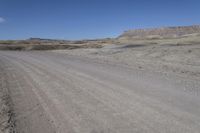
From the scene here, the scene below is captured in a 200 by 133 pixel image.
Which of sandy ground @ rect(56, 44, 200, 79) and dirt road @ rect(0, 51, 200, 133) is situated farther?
sandy ground @ rect(56, 44, 200, 79)

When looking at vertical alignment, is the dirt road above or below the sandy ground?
above

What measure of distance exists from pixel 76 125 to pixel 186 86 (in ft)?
17.1

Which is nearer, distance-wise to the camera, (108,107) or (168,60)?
(108,107)

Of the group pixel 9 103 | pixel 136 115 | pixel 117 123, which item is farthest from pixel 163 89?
pixel 9 103

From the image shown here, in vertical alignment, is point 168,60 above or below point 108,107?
below

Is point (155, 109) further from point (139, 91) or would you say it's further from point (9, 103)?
point (9, 103)

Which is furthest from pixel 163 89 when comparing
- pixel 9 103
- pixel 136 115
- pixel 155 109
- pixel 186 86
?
pixel 9 103

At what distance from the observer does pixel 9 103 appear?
23.5ft

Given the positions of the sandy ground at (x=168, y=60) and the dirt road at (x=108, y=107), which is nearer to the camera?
the dirt road at (x=108, y=107)

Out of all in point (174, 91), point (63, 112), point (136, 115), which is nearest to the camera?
point (136, 115)

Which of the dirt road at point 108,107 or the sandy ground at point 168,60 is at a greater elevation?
the dirt road at point 108,107

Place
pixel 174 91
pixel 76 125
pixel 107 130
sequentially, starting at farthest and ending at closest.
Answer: pixel 174 91 < pixel 76 125 < pixel 107 130

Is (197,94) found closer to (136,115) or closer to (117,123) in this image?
(136,115)

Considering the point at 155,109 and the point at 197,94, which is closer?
the point at 155,109
